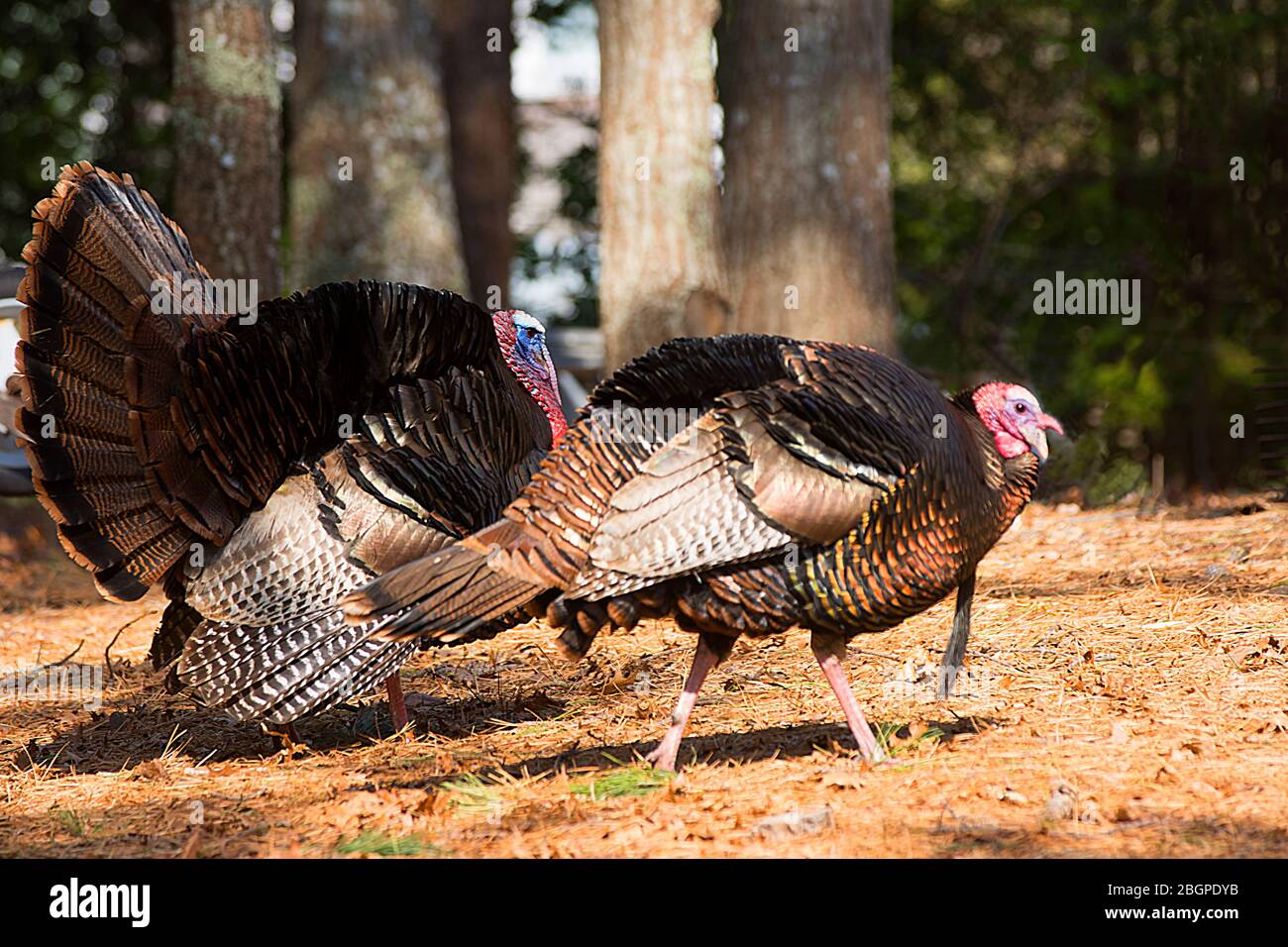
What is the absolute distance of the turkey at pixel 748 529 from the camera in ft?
12.6

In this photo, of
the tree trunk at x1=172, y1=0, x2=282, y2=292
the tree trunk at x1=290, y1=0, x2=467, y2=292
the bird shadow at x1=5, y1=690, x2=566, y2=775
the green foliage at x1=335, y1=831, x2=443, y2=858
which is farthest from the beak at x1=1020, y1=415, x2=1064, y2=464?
the tree trunk at x1=290, y1=0, x2=467, y2=292

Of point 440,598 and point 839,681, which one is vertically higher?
point 440,598

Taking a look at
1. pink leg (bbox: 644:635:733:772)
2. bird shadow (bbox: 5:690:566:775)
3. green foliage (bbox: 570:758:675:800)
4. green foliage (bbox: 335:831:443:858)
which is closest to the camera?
green foliage (bbox: 335:831:443:858)

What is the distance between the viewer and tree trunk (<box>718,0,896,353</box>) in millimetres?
8789

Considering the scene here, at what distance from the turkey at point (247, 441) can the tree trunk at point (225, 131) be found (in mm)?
3076

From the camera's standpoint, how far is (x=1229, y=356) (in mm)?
9844

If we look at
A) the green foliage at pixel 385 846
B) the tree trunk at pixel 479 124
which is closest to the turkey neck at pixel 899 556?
the green foliage at pixel 385 846

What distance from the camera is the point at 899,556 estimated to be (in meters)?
3.89

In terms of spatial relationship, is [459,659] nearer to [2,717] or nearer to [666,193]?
[2,717]

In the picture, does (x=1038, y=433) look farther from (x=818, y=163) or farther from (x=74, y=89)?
(x=74, y=89)

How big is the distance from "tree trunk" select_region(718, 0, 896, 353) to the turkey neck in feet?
16.1

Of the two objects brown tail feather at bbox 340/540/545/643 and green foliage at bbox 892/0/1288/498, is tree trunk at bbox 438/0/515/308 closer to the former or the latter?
green foliage at bbox 892/0/1288/498

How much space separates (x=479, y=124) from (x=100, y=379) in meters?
8.53

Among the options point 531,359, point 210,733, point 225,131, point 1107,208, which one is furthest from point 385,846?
point 1107,208
